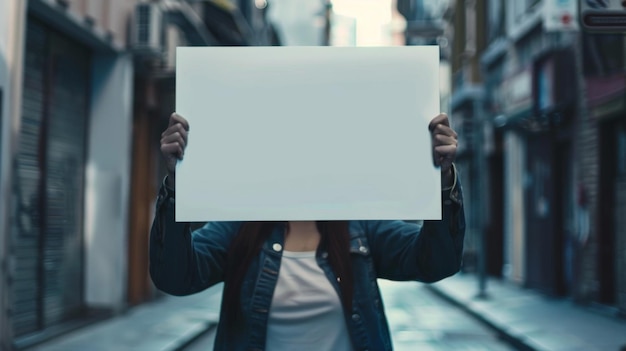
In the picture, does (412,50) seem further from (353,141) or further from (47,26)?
(47,26)

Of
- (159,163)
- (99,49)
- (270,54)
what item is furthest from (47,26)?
(270,54)

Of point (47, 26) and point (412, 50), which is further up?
point (47, 26)

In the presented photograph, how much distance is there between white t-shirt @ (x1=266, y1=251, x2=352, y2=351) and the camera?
106 inches

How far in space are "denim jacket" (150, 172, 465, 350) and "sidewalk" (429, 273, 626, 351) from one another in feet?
19.7

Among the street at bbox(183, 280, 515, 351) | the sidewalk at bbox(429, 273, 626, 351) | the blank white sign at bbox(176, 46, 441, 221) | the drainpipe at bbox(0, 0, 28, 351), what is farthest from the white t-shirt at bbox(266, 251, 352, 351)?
the street at bbox(183, 280, 515, 351)

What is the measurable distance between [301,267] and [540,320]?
10.4 meters

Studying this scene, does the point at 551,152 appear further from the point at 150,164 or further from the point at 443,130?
the point at 443,130

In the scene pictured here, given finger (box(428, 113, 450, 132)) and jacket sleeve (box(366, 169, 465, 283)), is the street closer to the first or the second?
jacket sleeve (box(366, 169, 465, 283))

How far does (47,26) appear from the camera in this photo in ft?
36.7

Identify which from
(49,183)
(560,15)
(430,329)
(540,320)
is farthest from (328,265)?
(560,15)

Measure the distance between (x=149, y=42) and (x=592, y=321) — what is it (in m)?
7.54

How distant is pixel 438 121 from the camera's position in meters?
2.58

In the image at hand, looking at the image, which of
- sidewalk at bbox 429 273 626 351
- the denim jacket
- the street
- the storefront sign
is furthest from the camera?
the storefront sign

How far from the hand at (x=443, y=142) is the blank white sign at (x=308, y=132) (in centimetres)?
2
